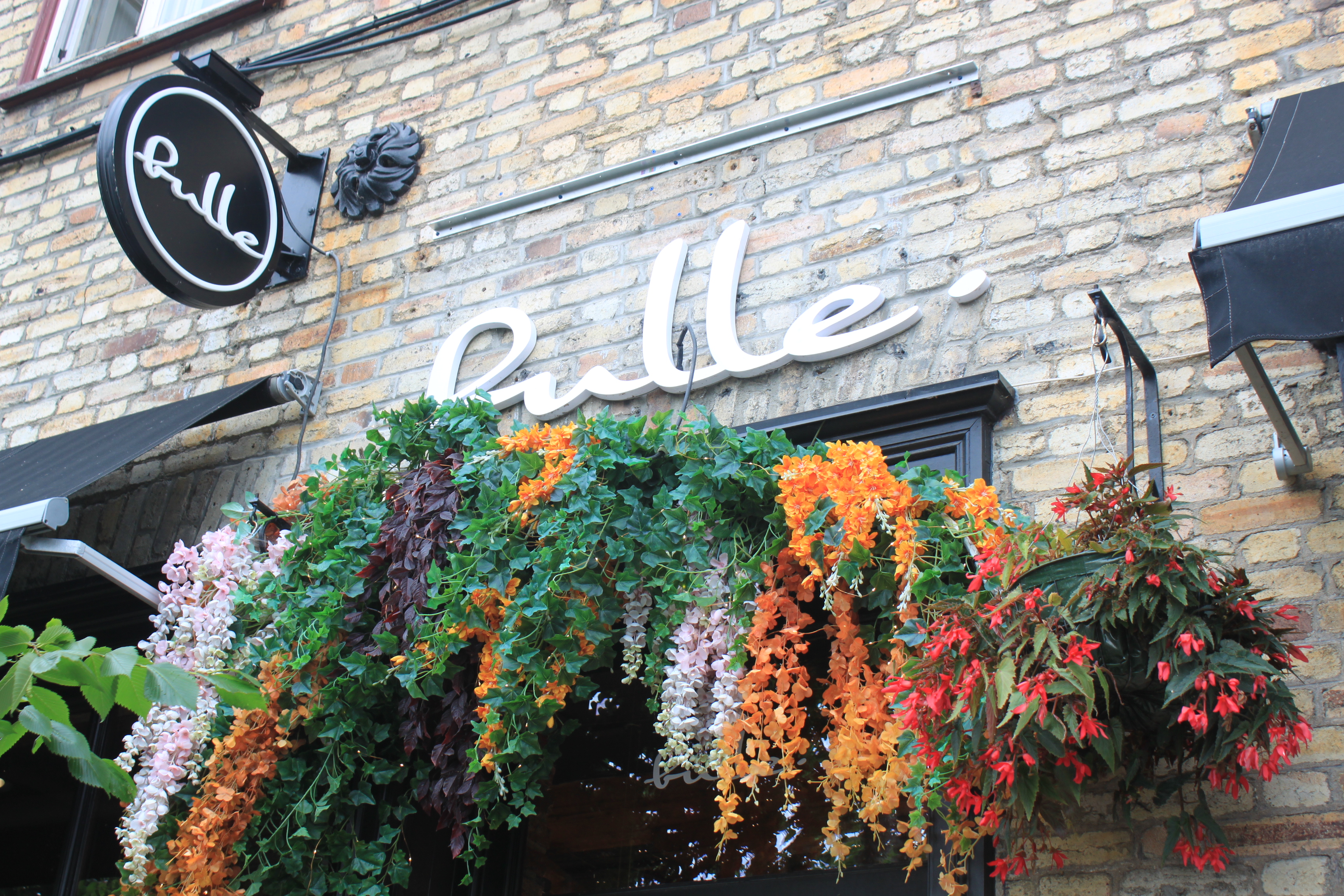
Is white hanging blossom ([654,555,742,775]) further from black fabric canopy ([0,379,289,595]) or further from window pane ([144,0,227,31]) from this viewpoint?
window pane ([144,0,227,31])

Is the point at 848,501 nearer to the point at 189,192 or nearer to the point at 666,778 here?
the point at 666,778

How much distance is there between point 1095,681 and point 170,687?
171 cm

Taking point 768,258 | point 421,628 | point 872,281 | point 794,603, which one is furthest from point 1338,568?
point 421,628

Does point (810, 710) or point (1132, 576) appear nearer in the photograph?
point (1132, 576)

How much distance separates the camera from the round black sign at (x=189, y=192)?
4.15 meters

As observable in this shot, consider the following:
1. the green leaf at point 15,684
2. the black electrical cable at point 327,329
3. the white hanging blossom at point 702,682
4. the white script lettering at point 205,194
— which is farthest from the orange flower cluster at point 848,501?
the white script lettering at point 205,194

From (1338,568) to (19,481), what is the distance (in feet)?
12.5

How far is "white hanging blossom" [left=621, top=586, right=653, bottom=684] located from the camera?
301cm

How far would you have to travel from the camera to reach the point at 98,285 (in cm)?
538

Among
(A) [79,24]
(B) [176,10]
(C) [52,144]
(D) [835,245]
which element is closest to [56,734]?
(D) [835,245]

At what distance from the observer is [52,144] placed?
5.78 metres

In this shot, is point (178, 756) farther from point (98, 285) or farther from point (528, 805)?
point (98, 285)

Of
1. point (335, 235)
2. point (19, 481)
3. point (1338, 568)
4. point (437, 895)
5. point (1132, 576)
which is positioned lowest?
point (437, 895)

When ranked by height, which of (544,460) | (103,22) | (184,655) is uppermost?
(103,22)
